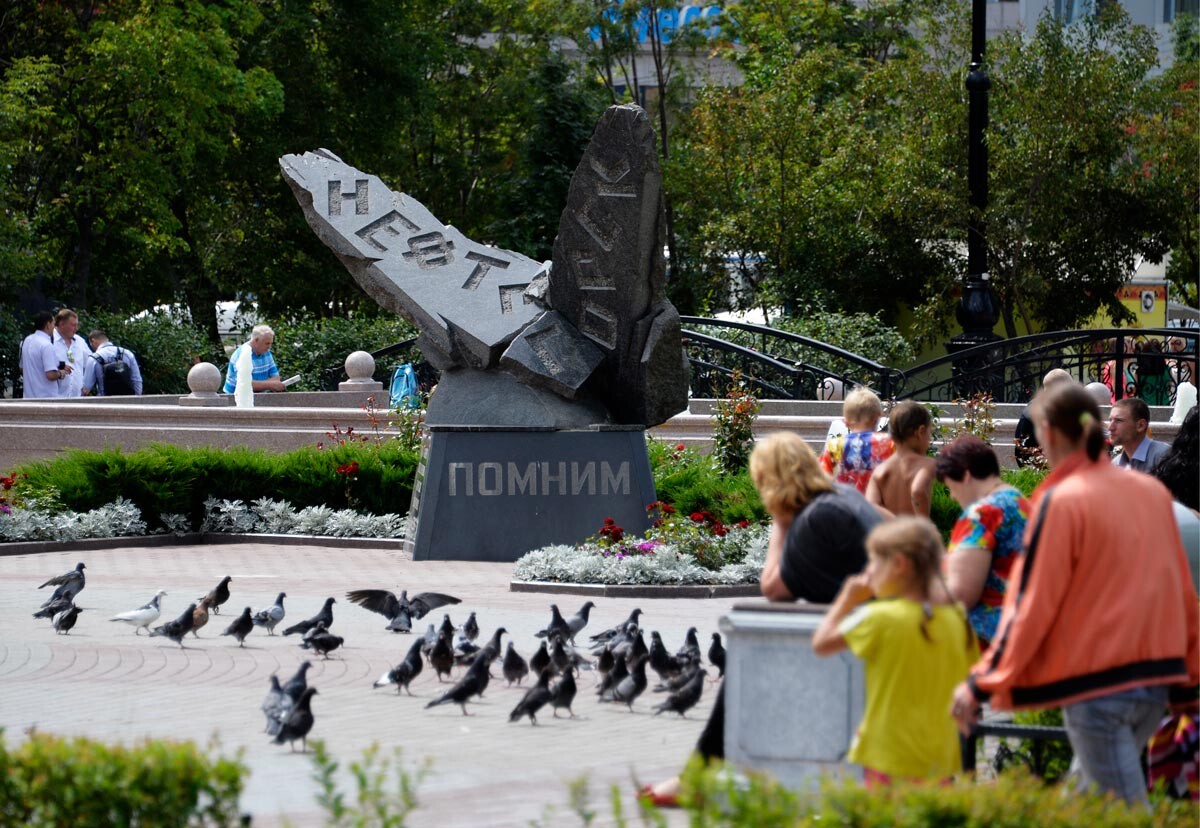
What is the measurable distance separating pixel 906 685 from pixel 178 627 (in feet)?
19.9

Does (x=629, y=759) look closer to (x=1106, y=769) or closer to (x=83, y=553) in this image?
(x=1106, y=769)

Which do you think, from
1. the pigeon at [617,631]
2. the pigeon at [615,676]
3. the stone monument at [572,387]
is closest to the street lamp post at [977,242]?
the stone monument at [572,387]

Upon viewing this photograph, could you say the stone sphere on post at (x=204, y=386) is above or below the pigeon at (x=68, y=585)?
above

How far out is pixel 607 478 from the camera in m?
15.1

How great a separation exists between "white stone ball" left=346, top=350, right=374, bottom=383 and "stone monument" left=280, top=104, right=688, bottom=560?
9.32m

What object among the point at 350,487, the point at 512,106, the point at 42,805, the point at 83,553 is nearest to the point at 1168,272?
the point at 512,106

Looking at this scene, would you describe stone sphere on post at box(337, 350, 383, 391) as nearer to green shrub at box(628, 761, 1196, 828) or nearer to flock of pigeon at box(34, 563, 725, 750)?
flock of pigeon at box(34, 563, 725, 750)

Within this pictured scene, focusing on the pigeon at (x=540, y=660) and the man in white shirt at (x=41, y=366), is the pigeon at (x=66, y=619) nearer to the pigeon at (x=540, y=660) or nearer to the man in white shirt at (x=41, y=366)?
→ the pigeon at (x=540, y=660)

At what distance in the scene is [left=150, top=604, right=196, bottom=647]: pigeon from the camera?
10.4 metres

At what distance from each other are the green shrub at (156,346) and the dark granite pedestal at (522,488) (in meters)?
14.1

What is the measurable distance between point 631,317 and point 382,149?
23.5 m

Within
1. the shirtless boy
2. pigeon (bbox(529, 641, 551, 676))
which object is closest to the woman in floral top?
the shirtless boy

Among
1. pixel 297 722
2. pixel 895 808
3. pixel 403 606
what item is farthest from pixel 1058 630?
pixel 403 606

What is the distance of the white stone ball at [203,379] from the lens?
2138 centimetres
